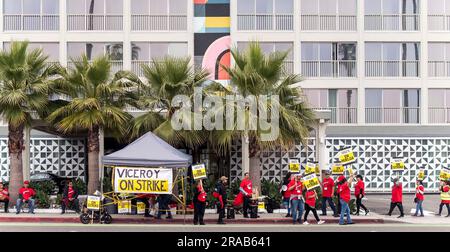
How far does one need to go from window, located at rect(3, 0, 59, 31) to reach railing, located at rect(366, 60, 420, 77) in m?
19.8

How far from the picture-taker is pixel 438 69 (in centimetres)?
4031

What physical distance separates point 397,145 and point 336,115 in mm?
4056

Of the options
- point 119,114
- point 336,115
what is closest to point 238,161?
point 336,115

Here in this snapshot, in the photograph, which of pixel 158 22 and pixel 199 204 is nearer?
pixel 199 204

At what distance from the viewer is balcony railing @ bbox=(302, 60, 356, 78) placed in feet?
132

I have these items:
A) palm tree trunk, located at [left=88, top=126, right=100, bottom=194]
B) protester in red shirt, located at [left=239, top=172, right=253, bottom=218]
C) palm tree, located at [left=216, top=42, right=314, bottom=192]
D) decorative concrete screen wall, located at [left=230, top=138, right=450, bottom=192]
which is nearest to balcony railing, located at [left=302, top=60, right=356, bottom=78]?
decorative concrete screen wall, located at [left=230, top=138, right=450, bottom=192]

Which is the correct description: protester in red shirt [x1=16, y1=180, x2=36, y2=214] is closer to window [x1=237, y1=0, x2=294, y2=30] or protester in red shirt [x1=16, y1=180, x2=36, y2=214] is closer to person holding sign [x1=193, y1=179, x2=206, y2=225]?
person holding sign [x1=193, y1=179, x2=206, y2=225]

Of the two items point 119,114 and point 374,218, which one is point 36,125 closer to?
point 119,114

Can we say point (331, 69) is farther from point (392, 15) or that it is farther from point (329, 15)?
point (392, 15)

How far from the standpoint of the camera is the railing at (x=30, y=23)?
133 ft

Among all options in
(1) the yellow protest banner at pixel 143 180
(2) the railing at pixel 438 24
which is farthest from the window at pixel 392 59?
(1) the yellow protest banner at pixel 143 180

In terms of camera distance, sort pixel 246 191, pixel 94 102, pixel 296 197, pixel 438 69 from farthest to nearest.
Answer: pixel 438 69, pixel 94 102, pixel 246 191, pixel 296 197

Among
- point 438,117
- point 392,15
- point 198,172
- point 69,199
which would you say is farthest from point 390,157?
point 69,199

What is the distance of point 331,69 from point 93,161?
1931 cm
